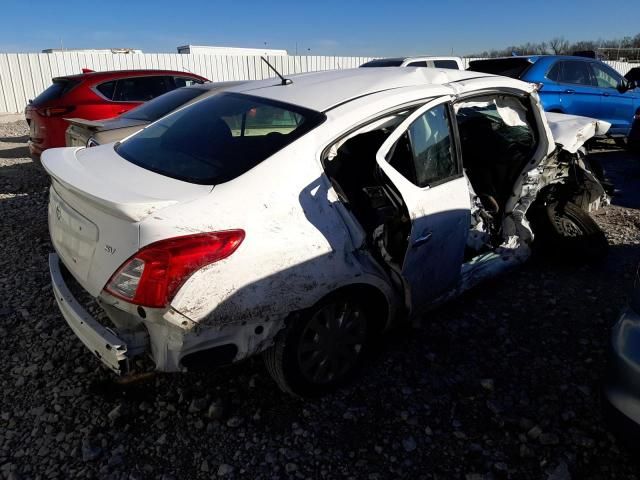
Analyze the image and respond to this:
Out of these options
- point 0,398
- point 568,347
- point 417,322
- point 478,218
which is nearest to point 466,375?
point 417,322

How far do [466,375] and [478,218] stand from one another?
4.18ft

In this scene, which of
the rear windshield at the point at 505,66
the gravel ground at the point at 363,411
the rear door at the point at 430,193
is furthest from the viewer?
the rear windshield at the point at 505,66

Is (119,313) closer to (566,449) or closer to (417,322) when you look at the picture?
(417,322)

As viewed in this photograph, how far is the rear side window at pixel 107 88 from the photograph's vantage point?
723 centimetres

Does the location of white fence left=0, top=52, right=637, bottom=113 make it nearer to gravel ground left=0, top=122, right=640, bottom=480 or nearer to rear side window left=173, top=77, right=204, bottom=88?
rear side window left=173, top=77, right=204, bottom=88

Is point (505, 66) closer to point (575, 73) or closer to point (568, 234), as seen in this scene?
point (575, 73)

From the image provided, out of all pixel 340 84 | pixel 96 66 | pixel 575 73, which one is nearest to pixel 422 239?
pixel 340 84

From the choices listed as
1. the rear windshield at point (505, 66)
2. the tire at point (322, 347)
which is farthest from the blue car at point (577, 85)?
the tire at point (322, 347)

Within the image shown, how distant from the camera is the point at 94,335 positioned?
2068 mm

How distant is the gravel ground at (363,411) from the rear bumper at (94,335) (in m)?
0.55

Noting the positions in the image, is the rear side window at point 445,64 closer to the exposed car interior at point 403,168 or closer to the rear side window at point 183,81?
the rear side window at point 183,81

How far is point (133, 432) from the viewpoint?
7.84 feet

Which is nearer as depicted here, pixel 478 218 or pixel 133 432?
pixel 133 432

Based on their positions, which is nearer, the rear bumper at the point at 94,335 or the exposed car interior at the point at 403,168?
the rear bumper at the point at 94,335
